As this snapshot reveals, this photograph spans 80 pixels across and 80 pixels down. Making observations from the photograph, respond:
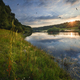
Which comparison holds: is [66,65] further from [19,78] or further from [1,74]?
[1,74]

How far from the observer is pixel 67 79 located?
4.41 meters

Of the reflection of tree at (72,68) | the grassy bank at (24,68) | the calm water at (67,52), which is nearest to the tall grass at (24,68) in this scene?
the grassy bank at (24,68)

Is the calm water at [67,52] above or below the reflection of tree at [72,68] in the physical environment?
above

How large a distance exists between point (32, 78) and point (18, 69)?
1.13 meters

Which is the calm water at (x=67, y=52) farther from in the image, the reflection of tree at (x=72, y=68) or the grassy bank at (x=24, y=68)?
the grassy bank at (x=24, y=68)

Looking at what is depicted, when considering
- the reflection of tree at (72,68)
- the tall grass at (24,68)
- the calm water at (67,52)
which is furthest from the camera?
the calm water at (67,52)

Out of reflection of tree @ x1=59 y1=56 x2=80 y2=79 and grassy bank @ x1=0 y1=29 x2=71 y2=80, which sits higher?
grassy bank @ x1=0 y1=29 x2=71 y2=80

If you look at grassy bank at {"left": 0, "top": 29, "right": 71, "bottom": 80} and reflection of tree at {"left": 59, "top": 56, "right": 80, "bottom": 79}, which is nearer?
grassy bank at {"left": 0, "top": 29, "right": 71, "bottom": 80}

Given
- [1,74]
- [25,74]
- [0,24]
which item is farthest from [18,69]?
[0,24]

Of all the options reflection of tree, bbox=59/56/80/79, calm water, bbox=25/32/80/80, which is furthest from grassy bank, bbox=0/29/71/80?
calm water, bbox=25/32/80/80

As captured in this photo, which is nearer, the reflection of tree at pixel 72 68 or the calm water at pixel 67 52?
the reflection of tree at pixel 72 68

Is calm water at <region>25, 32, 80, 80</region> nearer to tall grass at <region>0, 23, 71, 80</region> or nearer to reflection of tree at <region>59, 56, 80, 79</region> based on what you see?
reflection of tree at <region>59, 56, 80, 79</region>

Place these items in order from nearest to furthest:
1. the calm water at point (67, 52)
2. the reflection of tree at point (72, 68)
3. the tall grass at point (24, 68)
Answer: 1. the tall grass at point (24, 68)
2. the reflection of tree at point (72, 68)
3. the calm water at point (67, 52)

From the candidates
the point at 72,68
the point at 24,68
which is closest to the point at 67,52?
the point at 72,68
